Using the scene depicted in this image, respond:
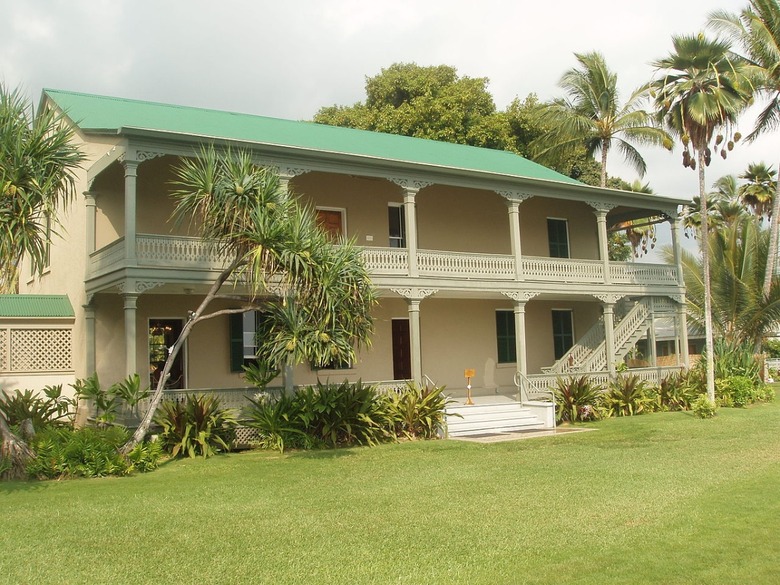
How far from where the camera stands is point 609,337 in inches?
882

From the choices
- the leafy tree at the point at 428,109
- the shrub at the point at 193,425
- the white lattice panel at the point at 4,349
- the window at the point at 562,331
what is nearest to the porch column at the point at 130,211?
the shrub at the point at 193,425

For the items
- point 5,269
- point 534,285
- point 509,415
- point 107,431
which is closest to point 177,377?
point 107,431

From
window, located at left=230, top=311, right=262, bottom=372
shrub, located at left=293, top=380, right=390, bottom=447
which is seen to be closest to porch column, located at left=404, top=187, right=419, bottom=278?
shrub, located at left=293, top=380, right=390, bottom=447

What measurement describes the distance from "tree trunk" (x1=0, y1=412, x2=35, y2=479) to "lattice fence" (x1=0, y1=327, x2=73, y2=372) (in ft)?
16.6

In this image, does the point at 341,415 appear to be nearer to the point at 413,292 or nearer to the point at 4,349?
the point at 413,292

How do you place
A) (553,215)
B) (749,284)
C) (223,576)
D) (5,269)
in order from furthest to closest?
(749,284)
(553,215)
(5,269)
(223,576)

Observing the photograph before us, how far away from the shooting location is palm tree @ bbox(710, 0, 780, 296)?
25891 millimetres

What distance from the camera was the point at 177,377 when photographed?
61.3ft

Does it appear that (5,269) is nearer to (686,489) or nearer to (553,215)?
(686,489)

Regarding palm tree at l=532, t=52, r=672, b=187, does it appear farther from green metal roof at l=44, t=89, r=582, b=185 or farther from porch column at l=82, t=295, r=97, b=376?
porch column at l=82, t=295, r=97, b=376

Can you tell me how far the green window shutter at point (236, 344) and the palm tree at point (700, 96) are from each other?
40.7 ft

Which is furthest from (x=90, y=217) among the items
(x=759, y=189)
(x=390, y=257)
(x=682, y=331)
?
(x=759, y=189)

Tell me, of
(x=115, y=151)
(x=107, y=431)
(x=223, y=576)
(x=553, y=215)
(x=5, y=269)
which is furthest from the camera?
(x=553, y=215)

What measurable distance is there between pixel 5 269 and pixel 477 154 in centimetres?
1625
